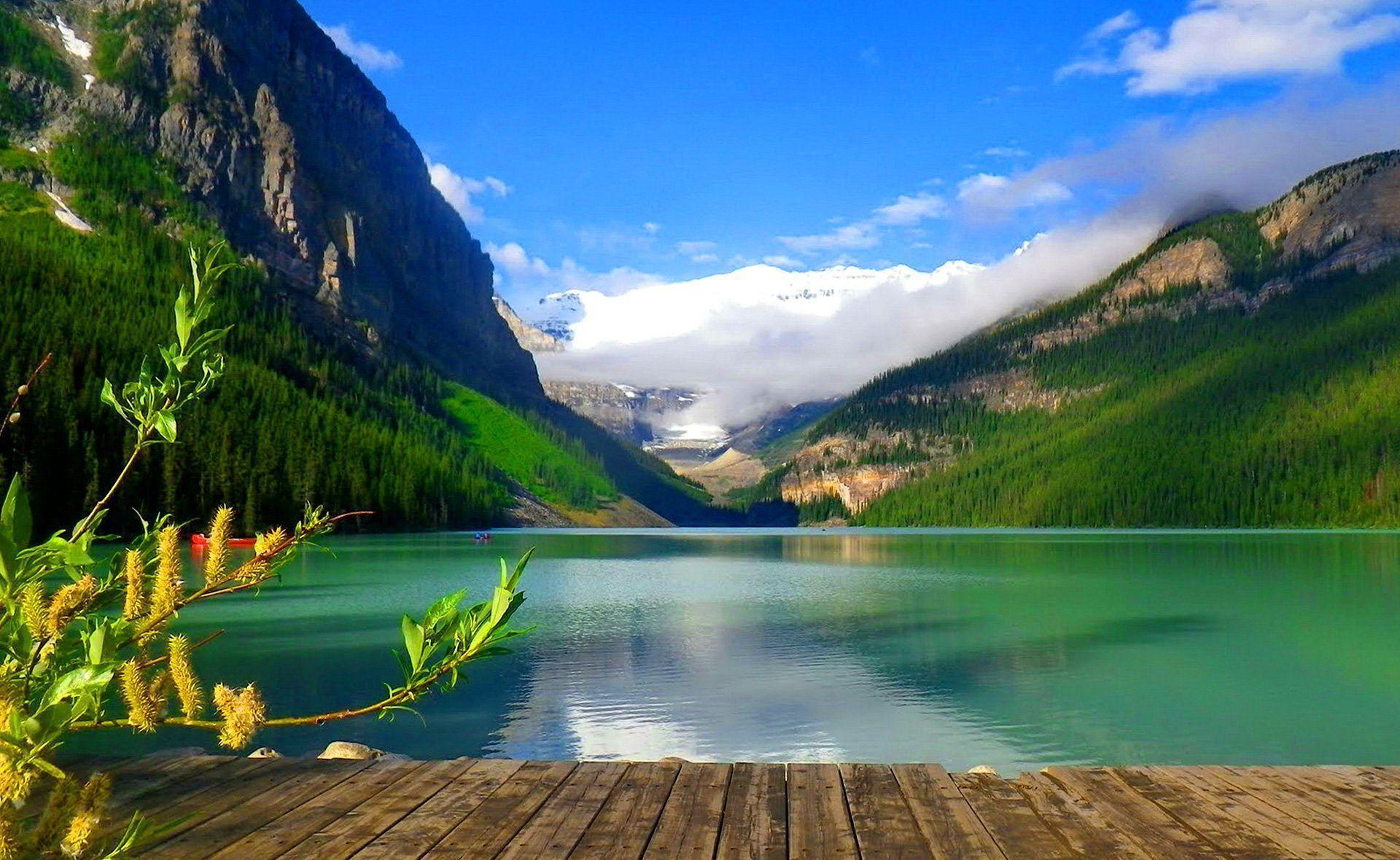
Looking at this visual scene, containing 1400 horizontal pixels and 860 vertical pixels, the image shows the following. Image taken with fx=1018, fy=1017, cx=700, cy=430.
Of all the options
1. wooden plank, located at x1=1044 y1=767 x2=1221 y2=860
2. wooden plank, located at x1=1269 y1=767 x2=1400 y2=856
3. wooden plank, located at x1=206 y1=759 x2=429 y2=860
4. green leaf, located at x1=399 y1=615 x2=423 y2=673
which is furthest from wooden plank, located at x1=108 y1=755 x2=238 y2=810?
wooden plank, located at x1=1269 y1=767 x2=1400 y2=856

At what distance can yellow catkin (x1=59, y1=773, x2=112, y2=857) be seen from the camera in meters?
3.14

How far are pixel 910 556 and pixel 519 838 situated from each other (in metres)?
113

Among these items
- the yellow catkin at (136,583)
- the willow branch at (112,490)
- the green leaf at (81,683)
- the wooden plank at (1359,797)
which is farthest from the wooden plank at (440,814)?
the wooden plank at (1359,797)

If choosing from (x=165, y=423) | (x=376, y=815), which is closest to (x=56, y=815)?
(x=165, y=423)

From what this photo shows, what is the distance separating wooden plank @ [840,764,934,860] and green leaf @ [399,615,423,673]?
211 inches

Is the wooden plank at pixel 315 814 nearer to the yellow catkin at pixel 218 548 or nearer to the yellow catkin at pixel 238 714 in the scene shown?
the yellow catkin at pixel 238 714

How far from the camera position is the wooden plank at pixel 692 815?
8.38 metres

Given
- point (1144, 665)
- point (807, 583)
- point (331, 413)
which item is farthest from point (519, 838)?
point (331, 413)

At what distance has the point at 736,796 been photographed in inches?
391

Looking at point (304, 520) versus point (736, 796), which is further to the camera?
point (736, 796)

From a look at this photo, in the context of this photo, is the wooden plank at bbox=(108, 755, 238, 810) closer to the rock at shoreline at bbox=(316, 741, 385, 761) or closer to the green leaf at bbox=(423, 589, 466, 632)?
the green leaf at bbox=(423, 589, 466, 632)

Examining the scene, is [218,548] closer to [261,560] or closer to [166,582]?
[261,560]

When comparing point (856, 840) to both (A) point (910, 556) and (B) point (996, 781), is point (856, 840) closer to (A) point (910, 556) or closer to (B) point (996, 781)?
(B) point (996, 781)

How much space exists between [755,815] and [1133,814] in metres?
3.51
